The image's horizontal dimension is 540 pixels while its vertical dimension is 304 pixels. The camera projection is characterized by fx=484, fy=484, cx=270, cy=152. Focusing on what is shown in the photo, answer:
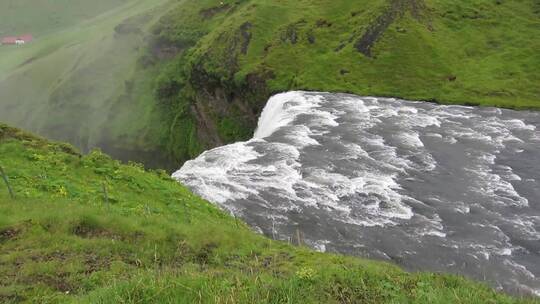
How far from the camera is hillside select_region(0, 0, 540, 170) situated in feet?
235

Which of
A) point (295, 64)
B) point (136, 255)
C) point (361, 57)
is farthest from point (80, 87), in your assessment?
point (136, 255)

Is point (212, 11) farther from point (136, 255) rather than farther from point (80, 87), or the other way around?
point (136, 255)

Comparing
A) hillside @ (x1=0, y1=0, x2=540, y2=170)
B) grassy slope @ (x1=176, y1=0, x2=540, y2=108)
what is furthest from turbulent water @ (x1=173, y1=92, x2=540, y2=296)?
hillside @ (x1=0, y1=0, x2=540, y2=170)

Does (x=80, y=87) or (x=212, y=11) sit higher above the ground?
(x=212, y=11)

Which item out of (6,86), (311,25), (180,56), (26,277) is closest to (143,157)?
(180,56)

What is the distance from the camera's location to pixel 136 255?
15789 mm

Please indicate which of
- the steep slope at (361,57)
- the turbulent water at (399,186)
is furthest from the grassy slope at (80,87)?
the turbulent water at (399,186)

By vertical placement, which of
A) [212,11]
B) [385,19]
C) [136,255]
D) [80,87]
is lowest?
[80,87]

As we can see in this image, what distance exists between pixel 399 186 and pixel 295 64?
4500 cm

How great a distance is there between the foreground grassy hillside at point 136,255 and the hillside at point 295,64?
49.4m

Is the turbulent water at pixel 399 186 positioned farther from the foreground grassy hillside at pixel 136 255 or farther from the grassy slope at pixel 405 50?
the grassy slope at pixel 405 50

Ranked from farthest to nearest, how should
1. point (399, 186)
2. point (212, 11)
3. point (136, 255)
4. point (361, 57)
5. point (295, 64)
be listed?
point (212, 11) < point (295, 64) < point (361, 57) < point (399, 186) < point (136, 255)

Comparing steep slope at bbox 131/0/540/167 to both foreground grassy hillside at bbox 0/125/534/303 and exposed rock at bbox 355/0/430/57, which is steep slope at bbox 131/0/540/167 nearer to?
exposed rock at bbox 355/0/430/57

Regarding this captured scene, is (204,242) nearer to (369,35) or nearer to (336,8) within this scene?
(369,35)
